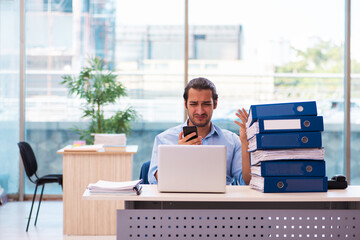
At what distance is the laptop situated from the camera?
8.53ft

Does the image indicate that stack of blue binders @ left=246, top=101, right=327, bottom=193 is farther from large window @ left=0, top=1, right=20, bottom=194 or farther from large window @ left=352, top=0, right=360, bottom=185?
large window @ left=0, top=1, right=20, bottom=194

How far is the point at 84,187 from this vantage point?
5.02m

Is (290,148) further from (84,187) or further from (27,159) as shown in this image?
(27,159)

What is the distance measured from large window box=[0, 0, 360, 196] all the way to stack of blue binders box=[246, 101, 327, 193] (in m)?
4.11

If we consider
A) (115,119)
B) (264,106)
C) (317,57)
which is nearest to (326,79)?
(317,57)

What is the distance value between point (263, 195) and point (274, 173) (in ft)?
0.51

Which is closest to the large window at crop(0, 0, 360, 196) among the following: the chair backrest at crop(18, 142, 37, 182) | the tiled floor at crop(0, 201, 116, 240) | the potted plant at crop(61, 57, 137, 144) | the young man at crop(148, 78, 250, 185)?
the potted plant at crop(61, 57, 137, 144)

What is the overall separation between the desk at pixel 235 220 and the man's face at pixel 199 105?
73 cm

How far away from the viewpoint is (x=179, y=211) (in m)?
2.69

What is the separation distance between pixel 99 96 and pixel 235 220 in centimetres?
389

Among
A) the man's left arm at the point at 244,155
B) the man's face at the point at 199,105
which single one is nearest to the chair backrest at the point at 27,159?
the man's face at the point at 199,105

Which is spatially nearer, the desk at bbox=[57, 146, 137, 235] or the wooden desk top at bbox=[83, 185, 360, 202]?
the wooden desk top at bbox=[83, 185, 360, 202]

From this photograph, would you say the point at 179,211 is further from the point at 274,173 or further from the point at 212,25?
the point at 212,25

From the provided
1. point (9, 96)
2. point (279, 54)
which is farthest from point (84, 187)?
point (279, 54)
